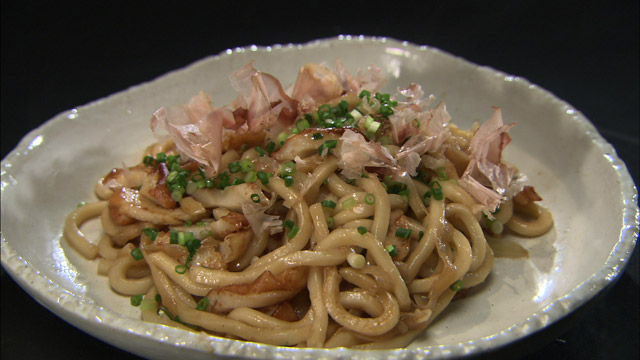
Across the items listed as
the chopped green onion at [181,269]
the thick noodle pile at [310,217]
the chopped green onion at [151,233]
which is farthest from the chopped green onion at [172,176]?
the chopped green onion at [181,269]

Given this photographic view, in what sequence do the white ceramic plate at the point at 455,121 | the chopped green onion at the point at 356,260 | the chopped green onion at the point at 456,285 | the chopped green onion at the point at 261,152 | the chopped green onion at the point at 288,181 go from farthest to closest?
1. the chopped green onion at the point at 261,152
2. the chopped green onion at the point at 288,181
3. the chopped green onion at the point at 456,285
4. the chopped green onion at the point at 356,260
5. the white ceramic plate at the point at 455,121

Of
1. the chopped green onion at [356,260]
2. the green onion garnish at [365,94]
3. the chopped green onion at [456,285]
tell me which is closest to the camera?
the chopped green onion at [356,260]

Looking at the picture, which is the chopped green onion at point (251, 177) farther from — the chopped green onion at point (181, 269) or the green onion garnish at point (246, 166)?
the chopped green onion at point (181, 269)

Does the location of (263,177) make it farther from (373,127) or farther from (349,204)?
(373,127)

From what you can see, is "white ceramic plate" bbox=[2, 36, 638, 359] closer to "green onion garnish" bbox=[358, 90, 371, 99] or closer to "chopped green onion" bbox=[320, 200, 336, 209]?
"chopped green onion" bbox=[320, 200, 336, 209]

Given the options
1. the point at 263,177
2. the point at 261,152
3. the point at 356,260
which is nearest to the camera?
the point at 356,260

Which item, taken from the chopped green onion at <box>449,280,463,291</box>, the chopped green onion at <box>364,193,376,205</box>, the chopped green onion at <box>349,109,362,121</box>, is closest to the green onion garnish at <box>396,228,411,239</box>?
the chopped green onion at <box>364,193,376,205</box>

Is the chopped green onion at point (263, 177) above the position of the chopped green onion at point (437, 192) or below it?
above

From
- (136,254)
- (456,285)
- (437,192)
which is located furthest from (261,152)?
(456,285)
